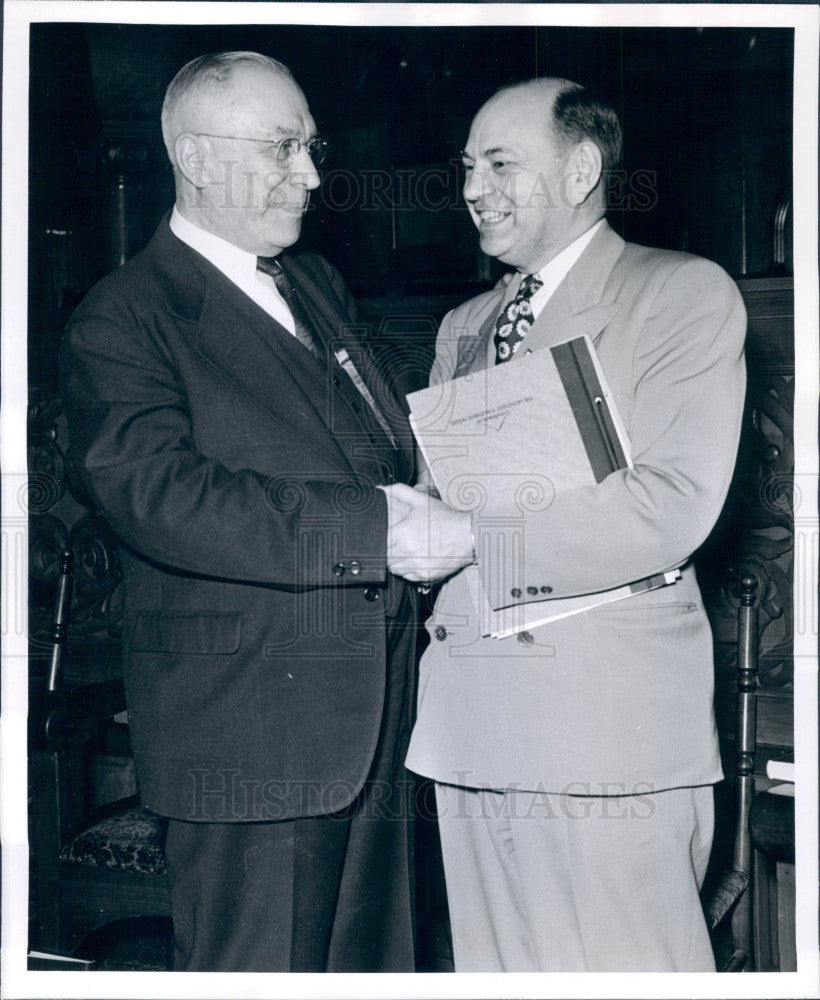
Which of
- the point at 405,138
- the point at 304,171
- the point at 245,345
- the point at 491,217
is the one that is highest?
the point at 405,138

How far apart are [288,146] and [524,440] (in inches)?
Result: 28.7

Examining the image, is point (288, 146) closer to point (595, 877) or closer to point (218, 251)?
point (218, 251)

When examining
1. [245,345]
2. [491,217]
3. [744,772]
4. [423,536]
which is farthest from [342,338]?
[744,772]

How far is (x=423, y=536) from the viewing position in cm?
172

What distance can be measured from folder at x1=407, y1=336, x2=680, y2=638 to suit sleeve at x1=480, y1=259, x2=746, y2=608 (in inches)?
1.1

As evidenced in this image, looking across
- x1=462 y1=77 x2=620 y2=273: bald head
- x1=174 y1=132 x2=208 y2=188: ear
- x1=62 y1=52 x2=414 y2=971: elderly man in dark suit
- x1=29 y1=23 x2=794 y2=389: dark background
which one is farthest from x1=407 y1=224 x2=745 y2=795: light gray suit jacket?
x1=174 y1=132 x2=208 y2=188: ear

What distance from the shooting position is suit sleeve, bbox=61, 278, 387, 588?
1679 millimetres

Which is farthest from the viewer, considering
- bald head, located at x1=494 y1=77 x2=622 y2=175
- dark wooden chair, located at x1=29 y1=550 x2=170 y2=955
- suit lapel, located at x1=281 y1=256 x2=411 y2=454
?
dark wooden chair, located at x1=29 y1=550 x2=170 y2=955

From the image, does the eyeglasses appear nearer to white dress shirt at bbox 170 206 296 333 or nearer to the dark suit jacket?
white dress shirt at bbox 170 206 296 333

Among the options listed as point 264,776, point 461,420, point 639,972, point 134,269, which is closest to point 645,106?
point 461,420

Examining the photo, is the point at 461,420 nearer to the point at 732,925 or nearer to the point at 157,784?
the point at 157,784

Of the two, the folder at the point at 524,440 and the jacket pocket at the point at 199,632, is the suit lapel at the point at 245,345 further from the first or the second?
the jacket pocket at the point at 199,632

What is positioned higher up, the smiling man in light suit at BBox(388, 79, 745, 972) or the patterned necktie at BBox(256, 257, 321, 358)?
the patterned necktie at BBox(256, 257, 321, 358)

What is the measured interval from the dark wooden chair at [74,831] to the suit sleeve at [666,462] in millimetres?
1198
